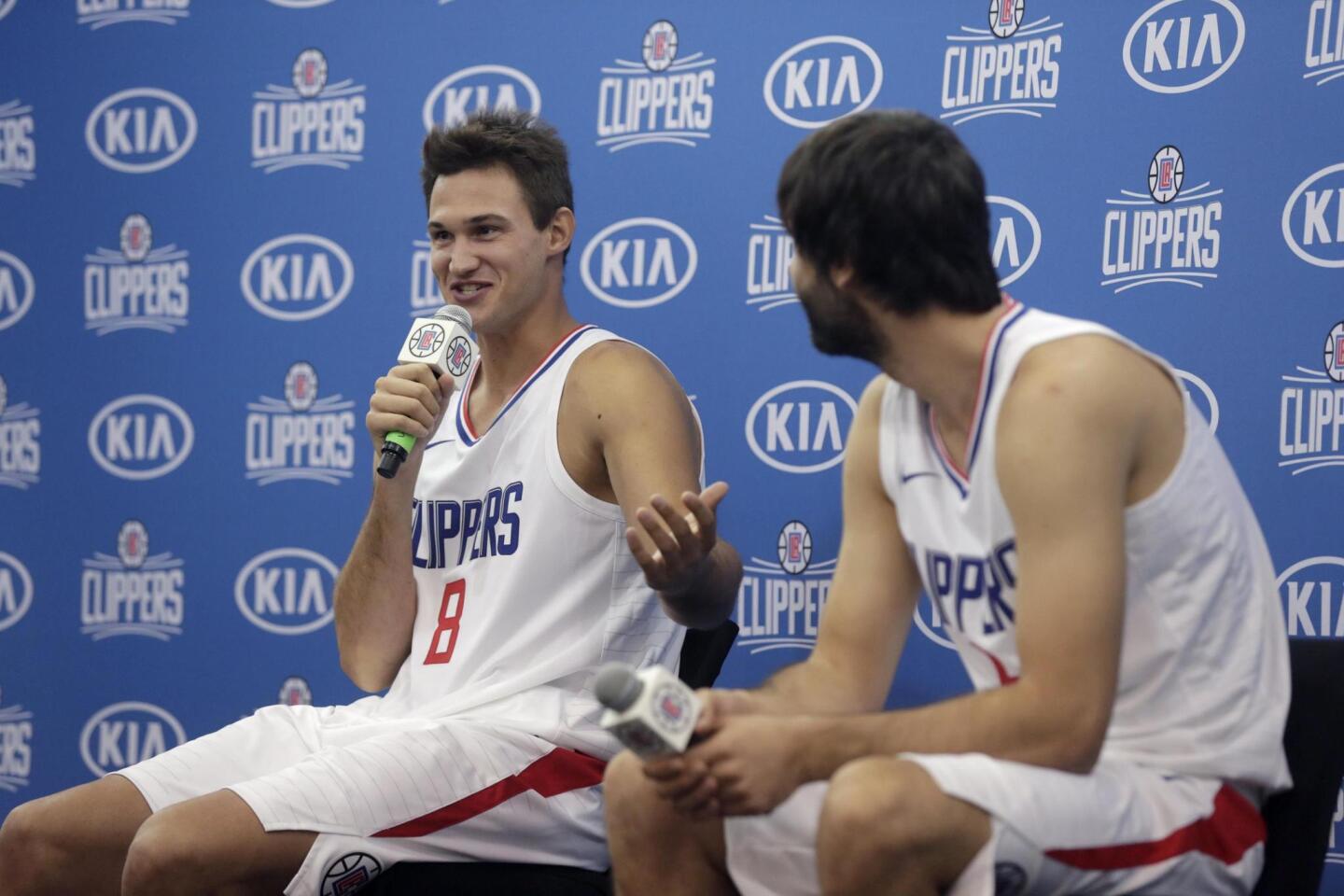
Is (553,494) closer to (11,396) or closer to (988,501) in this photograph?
(988,501)

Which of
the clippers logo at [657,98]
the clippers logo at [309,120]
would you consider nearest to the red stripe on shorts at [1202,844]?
the clippers logo at [657,98]

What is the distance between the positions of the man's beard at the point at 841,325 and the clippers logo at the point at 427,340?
0.69 meters

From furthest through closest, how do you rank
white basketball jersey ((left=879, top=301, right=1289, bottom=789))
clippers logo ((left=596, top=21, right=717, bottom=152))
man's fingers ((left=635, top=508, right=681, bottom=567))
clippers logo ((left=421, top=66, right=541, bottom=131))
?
1. clippers logo ((left=421, top=66, right=541, bottom=131))
2. clippers logo ((left=596, top=21, right=717, bottom=152))
3. man's fingers ((left=635, top=508, right=681, bottom=567))
4. white basketball jersey ((left=879, top=301, right=1289, bottom=789))

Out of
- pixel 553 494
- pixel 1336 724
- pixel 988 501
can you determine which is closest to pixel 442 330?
pixel 553 494

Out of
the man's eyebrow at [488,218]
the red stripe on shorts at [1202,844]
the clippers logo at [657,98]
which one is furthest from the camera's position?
the clippers logo at [657,98]

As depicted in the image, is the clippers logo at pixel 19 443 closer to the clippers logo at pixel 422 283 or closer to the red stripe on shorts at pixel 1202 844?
the clippers logo at pixel 422 283

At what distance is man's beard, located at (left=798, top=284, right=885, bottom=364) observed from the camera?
1704mm

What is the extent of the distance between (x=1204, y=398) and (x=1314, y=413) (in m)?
0.18

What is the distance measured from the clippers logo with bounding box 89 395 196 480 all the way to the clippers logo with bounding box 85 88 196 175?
21.3 inches

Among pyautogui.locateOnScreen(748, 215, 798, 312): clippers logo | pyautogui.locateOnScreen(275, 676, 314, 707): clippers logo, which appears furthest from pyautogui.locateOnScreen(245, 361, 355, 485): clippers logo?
pyautogui.locateOnScreen(748, 215, 798, 312): clippers logo

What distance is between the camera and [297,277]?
Result: 3244 millimetres

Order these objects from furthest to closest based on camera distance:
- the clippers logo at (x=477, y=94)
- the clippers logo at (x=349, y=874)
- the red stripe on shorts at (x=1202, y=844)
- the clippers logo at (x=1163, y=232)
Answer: the clippers logo at (x=477, y=94) < the clippers logo at (x=1163, y=232) < the clippers logo at (x=349, y=874) < the red stripe on shorts at (x=1202, y=844)

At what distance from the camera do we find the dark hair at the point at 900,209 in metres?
1.63

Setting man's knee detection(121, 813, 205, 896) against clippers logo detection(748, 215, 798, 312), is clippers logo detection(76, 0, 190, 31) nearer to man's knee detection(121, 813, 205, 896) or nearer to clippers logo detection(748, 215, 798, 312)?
clippers logo detection(748, 215, 798, 312)
